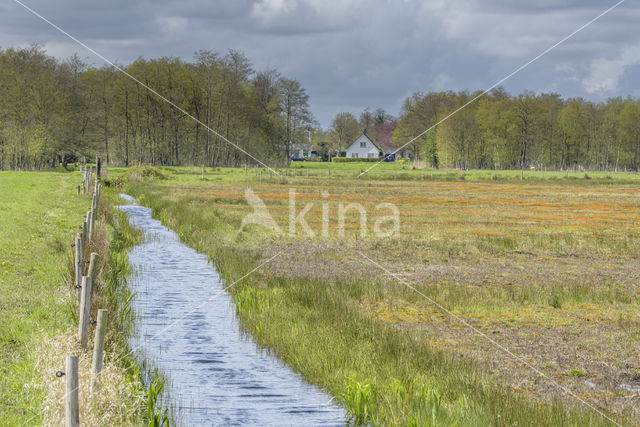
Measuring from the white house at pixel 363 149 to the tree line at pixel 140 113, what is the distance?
142 feet

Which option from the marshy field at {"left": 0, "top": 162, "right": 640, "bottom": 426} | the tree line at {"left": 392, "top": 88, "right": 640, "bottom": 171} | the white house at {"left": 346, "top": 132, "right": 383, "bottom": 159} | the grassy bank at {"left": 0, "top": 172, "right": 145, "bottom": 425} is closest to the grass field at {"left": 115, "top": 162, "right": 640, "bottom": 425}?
the marshy field at {"left": 0, "top": 162, "right": 640, "bottom": 426}

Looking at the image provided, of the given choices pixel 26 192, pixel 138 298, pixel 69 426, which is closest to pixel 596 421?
pixel 69 426

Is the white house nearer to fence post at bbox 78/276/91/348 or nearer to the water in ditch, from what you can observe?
the water in ditch

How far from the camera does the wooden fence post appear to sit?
6379 mm

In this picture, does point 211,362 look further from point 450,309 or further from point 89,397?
point 450,309

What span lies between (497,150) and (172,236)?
10344 centimetres

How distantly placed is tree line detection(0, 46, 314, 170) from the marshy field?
5037 cm

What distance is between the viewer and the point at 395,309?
16609 mm

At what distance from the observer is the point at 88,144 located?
95750 mm

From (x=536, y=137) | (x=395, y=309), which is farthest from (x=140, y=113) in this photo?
(x=395, y=309)

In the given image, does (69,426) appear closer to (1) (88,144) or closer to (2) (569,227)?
(2) (569,227)

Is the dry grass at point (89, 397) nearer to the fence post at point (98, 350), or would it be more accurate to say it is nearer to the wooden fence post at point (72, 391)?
the fence post at point (98, 350)

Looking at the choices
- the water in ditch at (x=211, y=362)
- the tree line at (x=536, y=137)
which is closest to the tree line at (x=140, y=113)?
the tree line at (x=536, y=137)

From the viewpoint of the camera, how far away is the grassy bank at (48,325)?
26.6 feet
